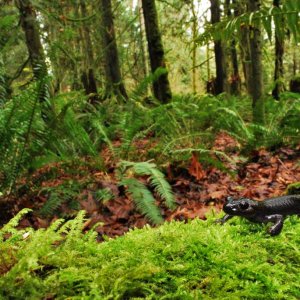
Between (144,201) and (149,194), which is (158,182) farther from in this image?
(144,201)

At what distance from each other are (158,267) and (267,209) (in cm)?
76

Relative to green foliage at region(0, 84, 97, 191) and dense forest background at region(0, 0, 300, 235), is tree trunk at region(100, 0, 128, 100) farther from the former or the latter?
green foliage at region(0, 84, 97, 191)

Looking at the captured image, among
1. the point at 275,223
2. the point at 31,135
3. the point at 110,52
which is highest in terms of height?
the point at 110,52

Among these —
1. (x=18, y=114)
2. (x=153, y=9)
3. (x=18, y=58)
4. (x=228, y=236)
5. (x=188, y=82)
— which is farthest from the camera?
(x=188, y=82)

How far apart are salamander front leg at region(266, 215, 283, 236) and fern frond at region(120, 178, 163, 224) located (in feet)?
6.06

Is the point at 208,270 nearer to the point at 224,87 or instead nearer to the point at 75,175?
the point at 75,175

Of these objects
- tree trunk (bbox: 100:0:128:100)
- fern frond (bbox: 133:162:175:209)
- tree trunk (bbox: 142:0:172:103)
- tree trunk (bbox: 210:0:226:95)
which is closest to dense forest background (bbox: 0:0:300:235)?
fern frond (bbox: 133:162:175:209)

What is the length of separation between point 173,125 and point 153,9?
3.47 m

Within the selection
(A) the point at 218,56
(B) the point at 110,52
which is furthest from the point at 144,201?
(A) the point at 218,56

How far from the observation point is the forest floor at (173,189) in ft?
12.2

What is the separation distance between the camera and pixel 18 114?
3928 mm

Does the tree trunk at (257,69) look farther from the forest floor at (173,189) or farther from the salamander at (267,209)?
the salamander at (267,209)

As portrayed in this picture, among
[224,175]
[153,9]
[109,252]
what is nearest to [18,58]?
[153,9]

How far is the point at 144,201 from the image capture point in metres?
3.61
